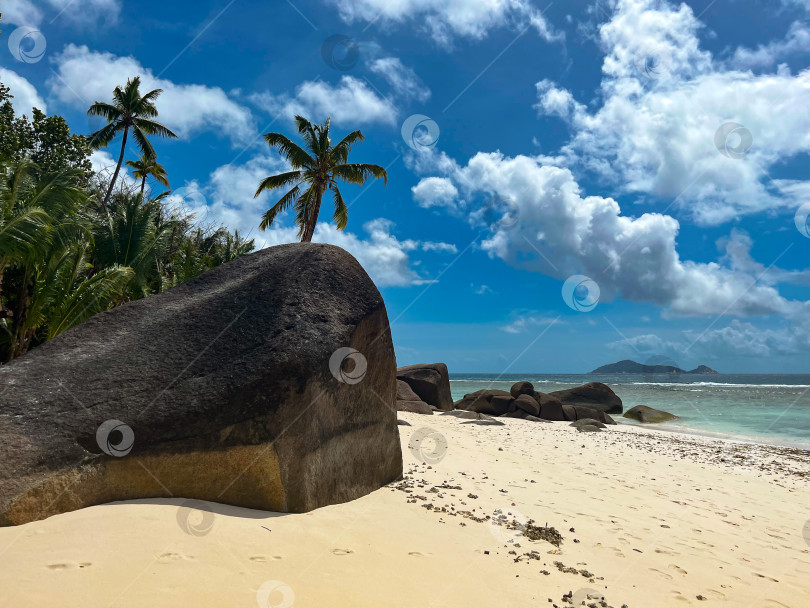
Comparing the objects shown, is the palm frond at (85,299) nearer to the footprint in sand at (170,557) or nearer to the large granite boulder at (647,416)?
the footprint in sand at (170,557)

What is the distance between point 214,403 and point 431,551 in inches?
91.4

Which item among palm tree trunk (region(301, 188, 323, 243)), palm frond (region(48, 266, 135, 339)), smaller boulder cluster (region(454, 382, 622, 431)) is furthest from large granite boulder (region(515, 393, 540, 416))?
palm frond (region(48, 266, 135, 339))

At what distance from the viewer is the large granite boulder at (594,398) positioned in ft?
92.7

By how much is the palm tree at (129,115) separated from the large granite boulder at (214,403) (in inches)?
1136

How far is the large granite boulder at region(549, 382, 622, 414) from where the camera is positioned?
92.7 ft

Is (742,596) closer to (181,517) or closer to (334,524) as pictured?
(334,524)

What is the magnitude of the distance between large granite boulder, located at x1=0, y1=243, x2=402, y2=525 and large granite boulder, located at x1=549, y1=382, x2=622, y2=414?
81.3 feet

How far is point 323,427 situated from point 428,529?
4.53ft

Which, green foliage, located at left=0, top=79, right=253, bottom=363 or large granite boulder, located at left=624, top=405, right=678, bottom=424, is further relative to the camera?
large granite boulder, located at left=624, top=405, right=678, bottom=424

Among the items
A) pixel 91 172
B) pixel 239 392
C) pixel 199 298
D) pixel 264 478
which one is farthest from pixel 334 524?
pixel 91 172

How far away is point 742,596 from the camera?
162 inches

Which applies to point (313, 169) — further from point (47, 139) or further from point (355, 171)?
point (47, 139)

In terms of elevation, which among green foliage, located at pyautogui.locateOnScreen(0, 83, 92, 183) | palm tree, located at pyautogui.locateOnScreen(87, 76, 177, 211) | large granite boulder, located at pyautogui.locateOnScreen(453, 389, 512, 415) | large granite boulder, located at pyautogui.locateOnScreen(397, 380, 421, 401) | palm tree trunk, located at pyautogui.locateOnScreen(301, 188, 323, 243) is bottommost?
large granite boulder, located at pyautogui.locateOnScreen(453, 389, 512, 415)

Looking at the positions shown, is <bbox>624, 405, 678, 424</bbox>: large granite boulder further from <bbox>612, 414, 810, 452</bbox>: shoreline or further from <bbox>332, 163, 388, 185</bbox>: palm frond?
<bbox>332, 163, 388, 185</bbox>: palm frond
